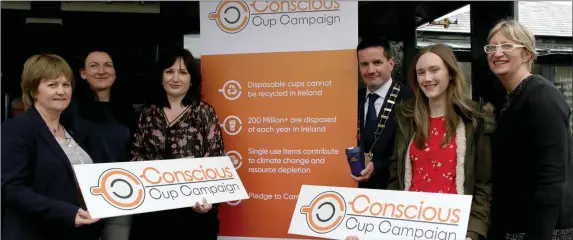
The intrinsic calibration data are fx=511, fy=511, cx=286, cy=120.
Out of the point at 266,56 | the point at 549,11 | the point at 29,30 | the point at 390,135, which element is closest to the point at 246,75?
the point at 266,56

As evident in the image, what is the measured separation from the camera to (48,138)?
2.66 metres

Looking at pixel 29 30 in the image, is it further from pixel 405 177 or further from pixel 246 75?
pixel 405 177

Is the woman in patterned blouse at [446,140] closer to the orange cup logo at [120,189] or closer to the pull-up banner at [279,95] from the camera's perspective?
the pull-up banner at [279,95]

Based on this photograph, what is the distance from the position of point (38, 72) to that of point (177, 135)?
0.89 meters

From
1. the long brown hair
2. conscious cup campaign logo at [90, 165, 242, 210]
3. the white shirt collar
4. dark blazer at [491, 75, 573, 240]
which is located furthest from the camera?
the white shirt collar

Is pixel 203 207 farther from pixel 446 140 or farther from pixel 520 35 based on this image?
pixel 520 35

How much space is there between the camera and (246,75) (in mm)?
3713

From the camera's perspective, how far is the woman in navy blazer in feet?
8.34

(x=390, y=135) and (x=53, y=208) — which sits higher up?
(x=390, y=135)

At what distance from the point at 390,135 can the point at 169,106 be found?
1.43 metres

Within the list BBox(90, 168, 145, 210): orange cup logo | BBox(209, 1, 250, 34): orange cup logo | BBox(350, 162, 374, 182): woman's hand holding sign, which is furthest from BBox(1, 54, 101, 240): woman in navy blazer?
BBox(350, 162, 374, 182): woman's hand holding sign

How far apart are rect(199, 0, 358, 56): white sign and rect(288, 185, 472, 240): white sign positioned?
3.85ft

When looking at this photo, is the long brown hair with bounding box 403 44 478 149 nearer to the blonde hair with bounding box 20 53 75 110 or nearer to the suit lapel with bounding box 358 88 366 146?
the suit lapel with bounding box 358 88 366 146

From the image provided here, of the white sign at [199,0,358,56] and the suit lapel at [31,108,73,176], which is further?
the white sign at [199,0,358,56]
